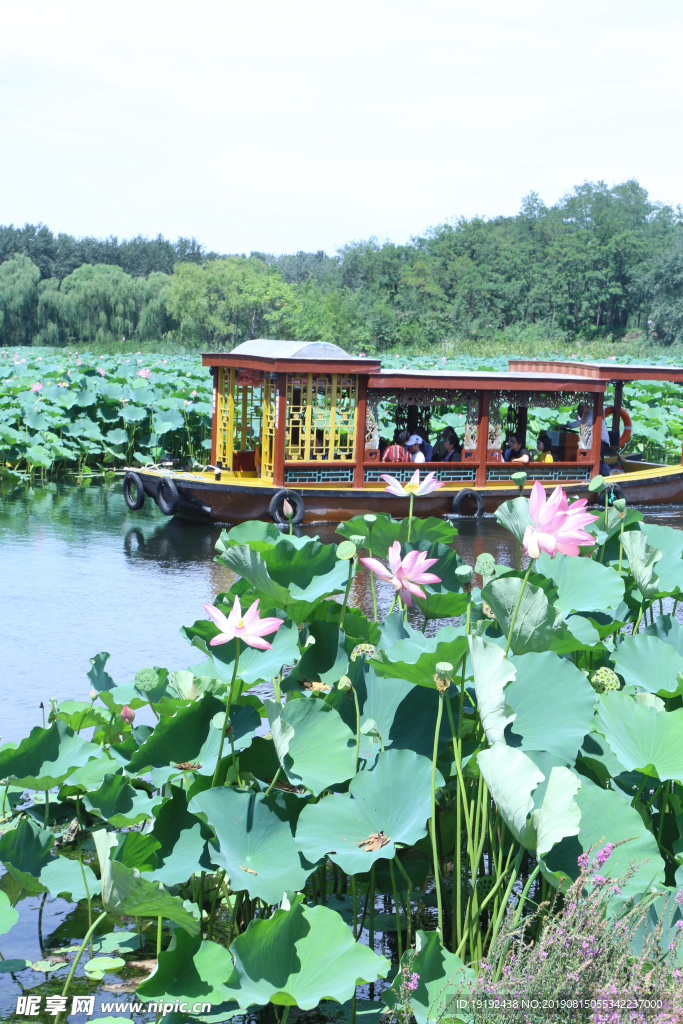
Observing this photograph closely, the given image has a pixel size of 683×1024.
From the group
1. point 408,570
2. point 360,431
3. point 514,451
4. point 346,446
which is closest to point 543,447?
point 514,451

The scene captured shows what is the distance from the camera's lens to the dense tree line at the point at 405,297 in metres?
44.8

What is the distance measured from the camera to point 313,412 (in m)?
11.5

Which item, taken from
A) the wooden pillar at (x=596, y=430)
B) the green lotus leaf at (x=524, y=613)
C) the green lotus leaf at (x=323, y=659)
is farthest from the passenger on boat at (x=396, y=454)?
the green lotus leaf at (x=524, y=613)

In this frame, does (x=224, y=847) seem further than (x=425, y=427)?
No

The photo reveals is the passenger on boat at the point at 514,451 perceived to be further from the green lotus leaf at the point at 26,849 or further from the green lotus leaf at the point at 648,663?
the green lotus leaf at the point at 26,849

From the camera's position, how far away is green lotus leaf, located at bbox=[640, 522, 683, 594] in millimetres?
3623

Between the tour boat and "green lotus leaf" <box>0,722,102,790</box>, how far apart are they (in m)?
7.45

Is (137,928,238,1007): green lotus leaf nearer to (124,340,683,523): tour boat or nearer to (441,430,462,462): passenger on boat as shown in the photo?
(124,340,683,523): tour boat

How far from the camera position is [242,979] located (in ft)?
7.34

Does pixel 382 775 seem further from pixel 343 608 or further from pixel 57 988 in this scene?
pixel 57 988

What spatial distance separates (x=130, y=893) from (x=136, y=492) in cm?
984

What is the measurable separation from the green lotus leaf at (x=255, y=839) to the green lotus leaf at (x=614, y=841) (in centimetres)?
63

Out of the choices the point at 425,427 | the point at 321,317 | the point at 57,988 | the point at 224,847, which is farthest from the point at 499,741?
the point at 321,317

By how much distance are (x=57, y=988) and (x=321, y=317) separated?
45.4m
